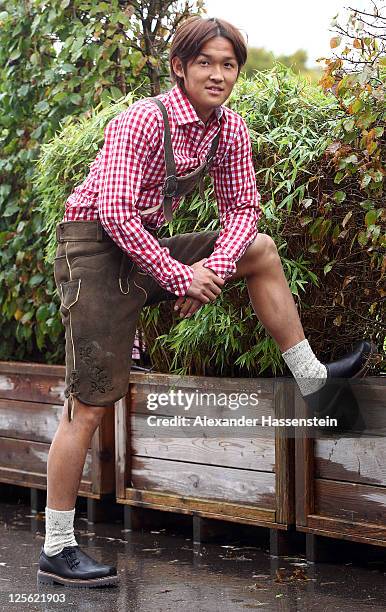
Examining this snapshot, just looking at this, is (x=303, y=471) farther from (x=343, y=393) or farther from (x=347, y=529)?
(x=343, y=393)

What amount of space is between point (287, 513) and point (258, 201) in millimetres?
1268

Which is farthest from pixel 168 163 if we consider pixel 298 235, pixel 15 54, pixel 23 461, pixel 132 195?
pixel 15 54

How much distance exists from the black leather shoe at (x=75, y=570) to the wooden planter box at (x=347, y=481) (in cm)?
85

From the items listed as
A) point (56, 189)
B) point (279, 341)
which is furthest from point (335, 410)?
point (56, 189)

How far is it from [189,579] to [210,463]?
2.26 feet

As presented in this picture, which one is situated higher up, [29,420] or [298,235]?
[298,235]

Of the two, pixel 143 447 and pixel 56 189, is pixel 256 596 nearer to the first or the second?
pixel 143 447

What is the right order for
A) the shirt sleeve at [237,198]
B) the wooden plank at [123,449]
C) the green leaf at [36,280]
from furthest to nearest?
the green leaf at [36,280], the wooden plank at [123,449], the shirt sleeve at [237,198]

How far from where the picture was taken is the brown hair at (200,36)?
13.0ft

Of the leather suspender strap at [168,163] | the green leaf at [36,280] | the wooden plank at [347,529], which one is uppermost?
the leather suspender strap at [168,163]

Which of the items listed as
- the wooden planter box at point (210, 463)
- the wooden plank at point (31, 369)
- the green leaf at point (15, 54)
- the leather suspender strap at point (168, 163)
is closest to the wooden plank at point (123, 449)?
the wooden planter box at point (210, 463)

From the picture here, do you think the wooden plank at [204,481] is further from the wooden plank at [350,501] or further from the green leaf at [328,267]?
the green leaf at [328,267]

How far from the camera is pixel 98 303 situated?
4.05 meters

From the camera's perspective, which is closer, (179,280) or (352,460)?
(179,280)
